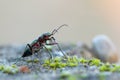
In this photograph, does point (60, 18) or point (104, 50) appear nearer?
point (104, 50)

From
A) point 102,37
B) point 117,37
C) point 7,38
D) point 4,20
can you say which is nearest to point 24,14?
point 4,20

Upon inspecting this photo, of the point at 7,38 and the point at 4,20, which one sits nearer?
the point at 7,38

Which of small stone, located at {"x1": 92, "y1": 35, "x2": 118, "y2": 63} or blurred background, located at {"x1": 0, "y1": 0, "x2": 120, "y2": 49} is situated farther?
blurred background, located at {"x1": 0, "y1": 0, "x2": 120, "y2": 49}

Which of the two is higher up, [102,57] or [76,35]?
[76,35]

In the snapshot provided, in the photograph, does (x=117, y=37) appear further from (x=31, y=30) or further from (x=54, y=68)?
(x=54, y=68)

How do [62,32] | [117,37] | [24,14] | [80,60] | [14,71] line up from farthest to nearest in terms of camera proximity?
[24,14]
[62,32]
[117,37]
[80,60]
[14,71]
